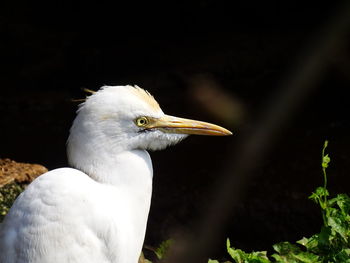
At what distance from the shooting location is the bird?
2633mm

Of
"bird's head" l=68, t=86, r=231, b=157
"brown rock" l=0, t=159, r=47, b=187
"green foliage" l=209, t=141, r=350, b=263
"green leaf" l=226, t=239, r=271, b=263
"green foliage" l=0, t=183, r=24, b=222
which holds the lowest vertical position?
"green foliage" l=0, t=183, r=24, b=222

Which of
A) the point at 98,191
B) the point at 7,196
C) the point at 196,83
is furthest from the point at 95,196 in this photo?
the point at 196,83

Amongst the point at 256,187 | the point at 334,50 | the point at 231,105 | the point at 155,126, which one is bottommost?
the point at 256,187

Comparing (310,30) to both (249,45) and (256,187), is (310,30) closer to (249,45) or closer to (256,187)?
(249,45)

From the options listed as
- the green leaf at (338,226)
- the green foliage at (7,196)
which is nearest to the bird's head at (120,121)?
the green leaf at (338,226)

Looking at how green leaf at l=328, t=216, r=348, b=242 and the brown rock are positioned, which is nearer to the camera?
green leaf at l=328, t=216, r=348, b=242

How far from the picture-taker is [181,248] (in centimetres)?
435

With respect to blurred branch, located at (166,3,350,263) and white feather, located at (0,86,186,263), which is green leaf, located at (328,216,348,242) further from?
blurred branch, located at (166,3,350,263)

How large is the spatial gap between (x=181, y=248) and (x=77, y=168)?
1.69m

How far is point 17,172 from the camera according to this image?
3734mm

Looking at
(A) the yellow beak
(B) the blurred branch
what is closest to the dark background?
(B) the blurred branch

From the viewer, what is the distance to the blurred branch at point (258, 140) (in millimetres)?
4367

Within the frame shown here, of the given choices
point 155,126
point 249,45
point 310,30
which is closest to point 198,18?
point 249,45

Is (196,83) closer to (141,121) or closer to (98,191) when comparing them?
(141,121)
